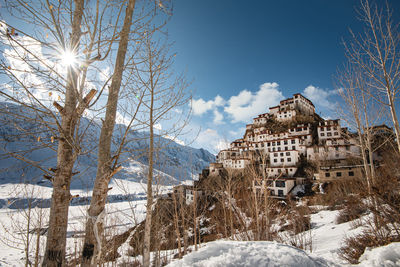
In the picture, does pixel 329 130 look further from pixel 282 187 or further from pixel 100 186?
pixel 100 186

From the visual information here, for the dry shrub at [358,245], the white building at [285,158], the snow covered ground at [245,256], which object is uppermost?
the white building at [285,158]

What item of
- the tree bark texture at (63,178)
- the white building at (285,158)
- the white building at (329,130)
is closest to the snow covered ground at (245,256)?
the tree bark texture at (63,178)

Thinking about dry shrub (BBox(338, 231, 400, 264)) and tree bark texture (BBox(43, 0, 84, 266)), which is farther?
dry shrub (BBox(338, 231, 400, 264))

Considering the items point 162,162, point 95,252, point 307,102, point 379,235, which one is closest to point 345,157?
point 307,102

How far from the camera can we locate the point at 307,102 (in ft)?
197

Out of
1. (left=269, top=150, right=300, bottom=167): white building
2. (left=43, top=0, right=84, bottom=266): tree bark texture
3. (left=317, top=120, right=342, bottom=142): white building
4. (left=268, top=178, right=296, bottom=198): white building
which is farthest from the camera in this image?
(left=317, top=120, right=342, bottom=142): white building

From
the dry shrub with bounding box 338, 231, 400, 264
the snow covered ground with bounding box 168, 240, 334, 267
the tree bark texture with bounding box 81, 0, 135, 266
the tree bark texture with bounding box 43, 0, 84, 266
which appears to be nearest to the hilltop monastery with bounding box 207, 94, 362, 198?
the dry shrub with bounding box 338, 231, 400, 264

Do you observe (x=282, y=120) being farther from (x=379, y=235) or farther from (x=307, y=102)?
(x=379, y=235)

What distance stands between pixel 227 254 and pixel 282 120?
58004 millimetres

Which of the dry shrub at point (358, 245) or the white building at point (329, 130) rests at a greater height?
the white building at point (329, 130)

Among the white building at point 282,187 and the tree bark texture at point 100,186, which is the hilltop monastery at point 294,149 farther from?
the tree bark texture at point 100,186

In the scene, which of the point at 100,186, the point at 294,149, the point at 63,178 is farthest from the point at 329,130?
the point at 63,178

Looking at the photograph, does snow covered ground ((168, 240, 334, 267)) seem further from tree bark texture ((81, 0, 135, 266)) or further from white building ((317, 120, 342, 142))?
white building ((317, 120, 342, 142))

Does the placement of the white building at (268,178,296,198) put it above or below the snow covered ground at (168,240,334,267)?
below
